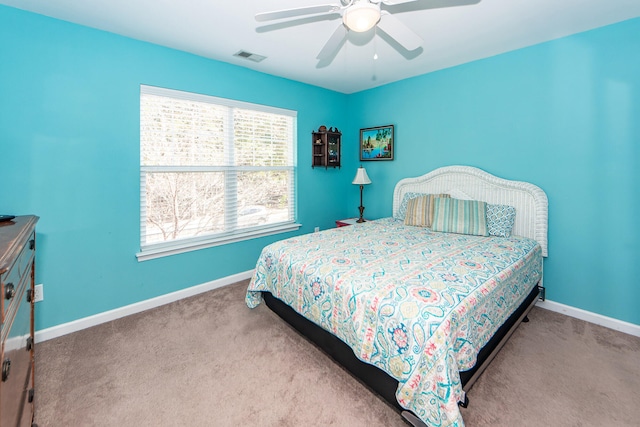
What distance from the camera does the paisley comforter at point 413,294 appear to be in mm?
1346

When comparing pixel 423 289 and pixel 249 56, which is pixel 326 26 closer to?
pixel 249 56

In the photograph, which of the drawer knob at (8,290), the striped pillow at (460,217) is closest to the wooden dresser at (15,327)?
the drawer knob at (8,290)

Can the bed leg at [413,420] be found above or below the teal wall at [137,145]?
below

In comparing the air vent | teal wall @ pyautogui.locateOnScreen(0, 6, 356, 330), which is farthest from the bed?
the air vent

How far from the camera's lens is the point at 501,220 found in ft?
9.36

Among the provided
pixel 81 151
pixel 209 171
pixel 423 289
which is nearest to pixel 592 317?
pixel 423 289

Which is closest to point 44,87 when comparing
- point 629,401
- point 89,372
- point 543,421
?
point 89,372

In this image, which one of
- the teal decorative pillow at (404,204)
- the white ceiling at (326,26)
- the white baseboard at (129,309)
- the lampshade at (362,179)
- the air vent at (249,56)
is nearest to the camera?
the white ceiling at (326,26)

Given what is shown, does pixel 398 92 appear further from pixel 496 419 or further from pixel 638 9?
pixel 496 419

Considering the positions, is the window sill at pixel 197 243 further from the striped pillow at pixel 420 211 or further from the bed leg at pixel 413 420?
the bed leg at pixel 413 420

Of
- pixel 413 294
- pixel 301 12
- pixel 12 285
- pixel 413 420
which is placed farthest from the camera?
pixel 301 12

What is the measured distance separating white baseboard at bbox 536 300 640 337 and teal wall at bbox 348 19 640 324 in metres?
0.05

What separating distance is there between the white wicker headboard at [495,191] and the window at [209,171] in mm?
1785

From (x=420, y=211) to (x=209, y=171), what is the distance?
2.35 metres
